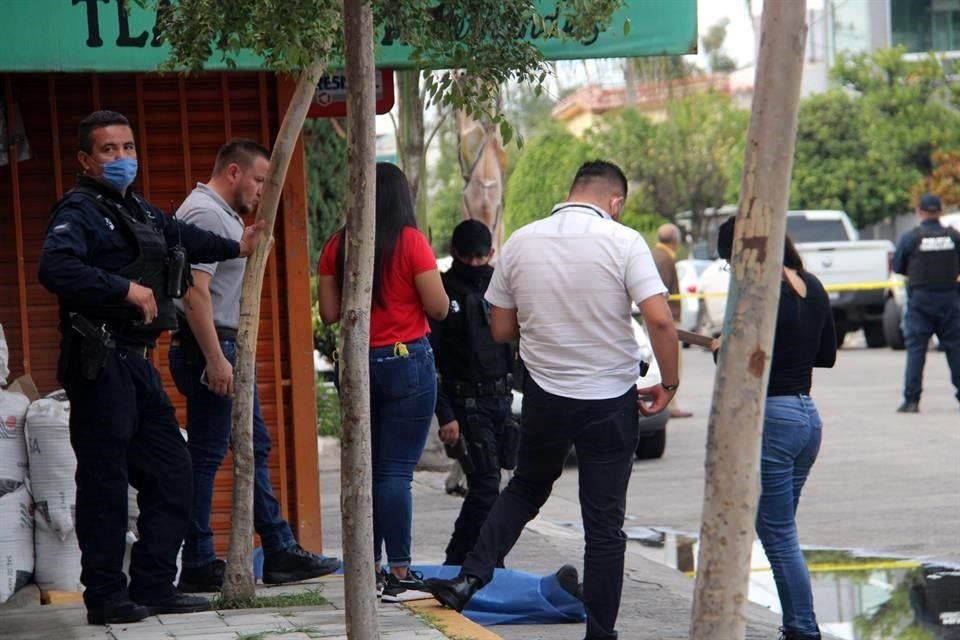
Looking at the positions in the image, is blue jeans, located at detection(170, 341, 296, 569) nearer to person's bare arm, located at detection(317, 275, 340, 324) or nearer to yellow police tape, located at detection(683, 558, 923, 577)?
person's bare arm, located at detection(317, 275, 340, 324)

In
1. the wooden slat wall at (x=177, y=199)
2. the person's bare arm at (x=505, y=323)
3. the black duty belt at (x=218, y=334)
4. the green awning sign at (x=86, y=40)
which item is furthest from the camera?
the wooden slat wall at (x=177, y=199)

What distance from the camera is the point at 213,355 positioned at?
6.62 metres

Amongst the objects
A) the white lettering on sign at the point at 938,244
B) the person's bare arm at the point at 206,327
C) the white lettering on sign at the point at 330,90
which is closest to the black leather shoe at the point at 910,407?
the white lettering on sign at the point at 938,244

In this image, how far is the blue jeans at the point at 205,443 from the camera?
6828mm

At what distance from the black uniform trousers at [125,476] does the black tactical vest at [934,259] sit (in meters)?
10.4

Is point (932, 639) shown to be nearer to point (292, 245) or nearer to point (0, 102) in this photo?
point (292, 245)

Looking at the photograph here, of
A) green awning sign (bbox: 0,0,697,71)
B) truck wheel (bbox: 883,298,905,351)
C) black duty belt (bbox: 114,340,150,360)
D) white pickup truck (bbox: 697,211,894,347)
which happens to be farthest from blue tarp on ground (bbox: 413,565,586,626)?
truck wheel (bbox: 883,298,905,351)

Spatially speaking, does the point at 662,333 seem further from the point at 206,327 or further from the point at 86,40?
the point at 86,40

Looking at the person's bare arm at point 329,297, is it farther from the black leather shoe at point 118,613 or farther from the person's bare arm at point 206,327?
the black leather shoe at point 118,613

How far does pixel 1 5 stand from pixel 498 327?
107 inches

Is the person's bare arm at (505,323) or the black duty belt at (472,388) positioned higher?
the person's bare arm at (505,323)

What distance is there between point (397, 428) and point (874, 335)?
2078cm

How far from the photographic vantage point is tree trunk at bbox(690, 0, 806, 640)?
3.64 meters

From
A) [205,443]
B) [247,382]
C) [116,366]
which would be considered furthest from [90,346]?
[205,443]
